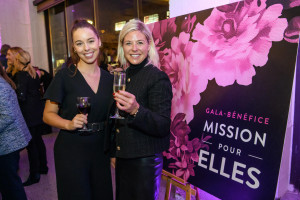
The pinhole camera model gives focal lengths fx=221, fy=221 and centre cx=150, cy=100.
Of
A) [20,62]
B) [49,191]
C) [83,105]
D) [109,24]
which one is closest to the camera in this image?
[83,105]

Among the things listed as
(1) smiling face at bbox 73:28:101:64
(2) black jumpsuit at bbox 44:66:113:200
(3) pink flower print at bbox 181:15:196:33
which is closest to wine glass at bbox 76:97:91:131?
(2) black jumpsuit at bbox 44:66:113:200

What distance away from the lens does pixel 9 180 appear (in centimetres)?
165

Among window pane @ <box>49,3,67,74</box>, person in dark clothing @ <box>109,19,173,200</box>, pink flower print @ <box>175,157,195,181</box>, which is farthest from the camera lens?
window pane @ <box>49,3,67,74</box>

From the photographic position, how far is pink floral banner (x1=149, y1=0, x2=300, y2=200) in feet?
3.94

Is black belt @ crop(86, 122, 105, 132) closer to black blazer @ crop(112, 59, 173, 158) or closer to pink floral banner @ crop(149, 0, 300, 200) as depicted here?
black blazer @ crop(112, 59, 173, 158)

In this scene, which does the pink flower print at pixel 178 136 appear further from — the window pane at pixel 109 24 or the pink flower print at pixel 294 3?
the window pane at pixel 109 24

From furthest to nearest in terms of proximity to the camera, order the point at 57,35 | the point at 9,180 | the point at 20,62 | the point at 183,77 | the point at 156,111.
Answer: the point at 57,35, the point at 20,62, the point at 183,77, the point at 9,180, the point at 156,111

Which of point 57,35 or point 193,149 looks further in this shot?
point 57,35

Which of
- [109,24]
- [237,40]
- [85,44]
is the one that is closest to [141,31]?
[85,44]

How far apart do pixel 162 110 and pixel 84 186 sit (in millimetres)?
724

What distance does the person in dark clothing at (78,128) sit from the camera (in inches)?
55.0

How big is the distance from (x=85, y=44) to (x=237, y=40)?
968 mm

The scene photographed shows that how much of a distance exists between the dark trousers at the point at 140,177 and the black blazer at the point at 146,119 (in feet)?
0.16

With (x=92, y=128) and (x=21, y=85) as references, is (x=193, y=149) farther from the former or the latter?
(x=21, y=85)
